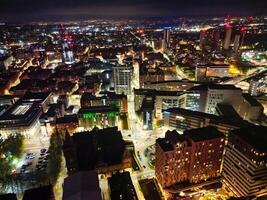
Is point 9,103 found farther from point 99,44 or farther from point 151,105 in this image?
point 99,44

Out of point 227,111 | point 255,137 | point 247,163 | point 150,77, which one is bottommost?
point 150,77

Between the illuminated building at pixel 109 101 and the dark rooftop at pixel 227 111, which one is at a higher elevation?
the dark rooftop at pixel 227 111

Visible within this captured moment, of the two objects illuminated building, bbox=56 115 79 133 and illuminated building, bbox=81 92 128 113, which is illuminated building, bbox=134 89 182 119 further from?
illuminated building, bbox=56 115 79 133

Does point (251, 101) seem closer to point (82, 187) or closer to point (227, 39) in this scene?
point (82, 187)

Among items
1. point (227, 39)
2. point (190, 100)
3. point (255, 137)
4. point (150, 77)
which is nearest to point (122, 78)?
point (150, 77)

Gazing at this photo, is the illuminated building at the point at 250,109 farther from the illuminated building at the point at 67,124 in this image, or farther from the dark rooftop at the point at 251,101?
the illuminated building at the point at 67,124

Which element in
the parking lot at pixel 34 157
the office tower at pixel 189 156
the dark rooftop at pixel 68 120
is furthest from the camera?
the dark rooftop at pixel 68 120

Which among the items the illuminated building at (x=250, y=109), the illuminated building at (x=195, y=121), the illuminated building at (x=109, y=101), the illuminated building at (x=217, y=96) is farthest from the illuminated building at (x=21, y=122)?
the illuminated building at (x=250, y=109)
